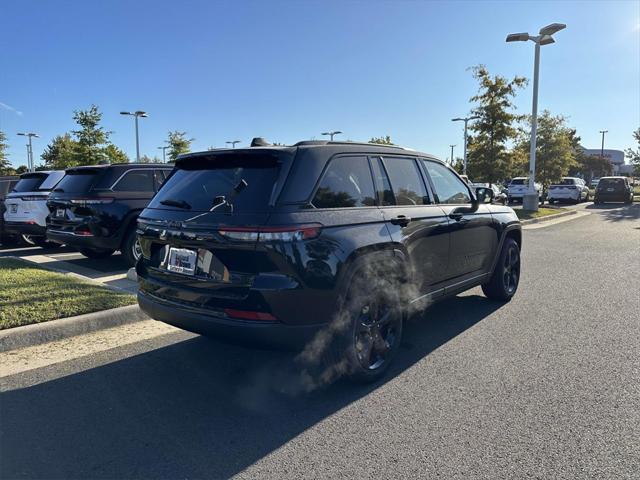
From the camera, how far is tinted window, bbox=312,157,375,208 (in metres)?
3.53

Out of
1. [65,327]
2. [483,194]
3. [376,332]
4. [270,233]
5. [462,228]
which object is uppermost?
[483,194]

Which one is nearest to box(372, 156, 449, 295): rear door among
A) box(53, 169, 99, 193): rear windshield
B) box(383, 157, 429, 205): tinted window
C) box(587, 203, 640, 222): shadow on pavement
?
box(383, 157, 429, 205): tinted window

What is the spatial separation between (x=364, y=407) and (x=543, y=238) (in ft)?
36.8

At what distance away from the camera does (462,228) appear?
4.99 metres

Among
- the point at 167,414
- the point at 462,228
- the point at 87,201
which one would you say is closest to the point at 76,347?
the point at 167,414

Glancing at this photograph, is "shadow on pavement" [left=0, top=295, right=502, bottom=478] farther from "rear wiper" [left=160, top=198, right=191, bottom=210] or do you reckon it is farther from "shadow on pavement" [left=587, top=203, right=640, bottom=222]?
"shadow on pavement" [left=587, top=203, right=640, bottom=222]

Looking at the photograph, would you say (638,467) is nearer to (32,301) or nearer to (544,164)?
(32,301)

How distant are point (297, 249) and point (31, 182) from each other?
8.83 m

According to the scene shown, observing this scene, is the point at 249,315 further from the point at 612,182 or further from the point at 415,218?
the point at 612,182

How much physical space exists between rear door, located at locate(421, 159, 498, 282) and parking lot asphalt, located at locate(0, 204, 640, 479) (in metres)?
0.67

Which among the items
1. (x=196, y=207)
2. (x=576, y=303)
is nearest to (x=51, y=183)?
(x=196, y=207)

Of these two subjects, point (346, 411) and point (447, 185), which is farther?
Answer: point (447, 185)

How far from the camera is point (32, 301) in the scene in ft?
17.2

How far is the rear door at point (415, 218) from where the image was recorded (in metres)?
4.07
